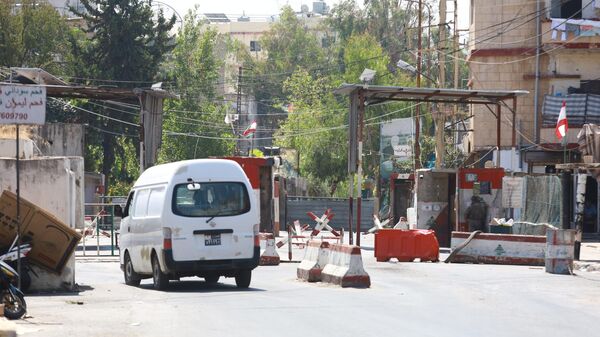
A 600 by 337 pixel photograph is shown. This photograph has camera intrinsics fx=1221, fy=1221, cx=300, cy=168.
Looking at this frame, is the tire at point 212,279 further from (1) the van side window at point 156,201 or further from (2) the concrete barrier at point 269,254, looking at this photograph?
(2) the concrete barrier at point 269,254

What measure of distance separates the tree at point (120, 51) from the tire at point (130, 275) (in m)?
48.5

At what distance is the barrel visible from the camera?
24875 mm

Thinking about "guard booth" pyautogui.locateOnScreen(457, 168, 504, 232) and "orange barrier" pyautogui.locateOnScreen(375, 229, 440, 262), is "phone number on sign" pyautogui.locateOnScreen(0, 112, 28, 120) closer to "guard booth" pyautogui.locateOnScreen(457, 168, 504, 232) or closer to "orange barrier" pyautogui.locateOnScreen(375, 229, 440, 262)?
"orange barrier" pyautogui.locateOnScreen(375, 229, 440, 262)

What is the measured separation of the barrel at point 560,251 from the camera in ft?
81.6

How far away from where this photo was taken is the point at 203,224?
20516 mm

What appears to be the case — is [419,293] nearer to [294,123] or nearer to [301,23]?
[294,123]

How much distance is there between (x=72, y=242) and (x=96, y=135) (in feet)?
177

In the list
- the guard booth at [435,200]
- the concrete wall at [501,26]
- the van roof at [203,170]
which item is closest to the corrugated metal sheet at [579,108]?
the concrete wall at [501,26]

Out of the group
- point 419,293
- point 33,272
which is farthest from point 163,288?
point 419,293

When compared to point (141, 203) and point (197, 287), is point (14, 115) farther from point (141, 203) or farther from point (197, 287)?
point (197, 287)

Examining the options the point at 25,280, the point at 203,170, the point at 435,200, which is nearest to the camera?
the point at 25,280

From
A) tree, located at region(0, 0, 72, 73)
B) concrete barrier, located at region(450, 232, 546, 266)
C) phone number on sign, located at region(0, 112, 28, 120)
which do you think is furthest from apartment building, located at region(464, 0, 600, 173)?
phone number on sign, located at region(0, 112, 28, 120)

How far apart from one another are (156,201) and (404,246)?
10944mm

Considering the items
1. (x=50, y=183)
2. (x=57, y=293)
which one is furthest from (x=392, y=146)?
(x=57, y=293)
